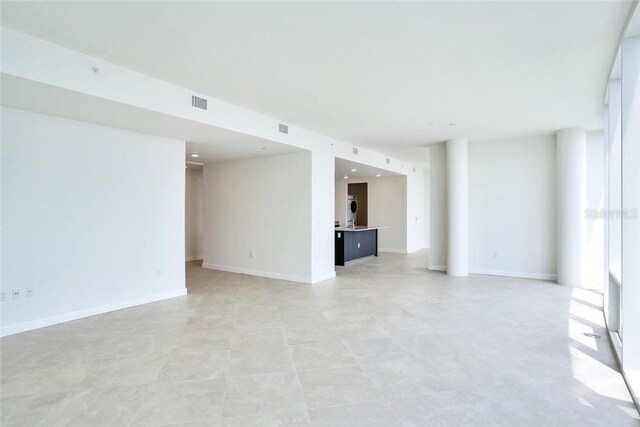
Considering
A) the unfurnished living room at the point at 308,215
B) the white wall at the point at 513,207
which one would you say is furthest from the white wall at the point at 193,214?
the white wall at the point at 513,207

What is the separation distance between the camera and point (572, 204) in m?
6.05

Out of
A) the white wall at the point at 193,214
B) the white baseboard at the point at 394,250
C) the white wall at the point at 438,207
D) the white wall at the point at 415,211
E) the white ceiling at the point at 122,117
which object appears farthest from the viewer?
the white wall at the point at 415,211

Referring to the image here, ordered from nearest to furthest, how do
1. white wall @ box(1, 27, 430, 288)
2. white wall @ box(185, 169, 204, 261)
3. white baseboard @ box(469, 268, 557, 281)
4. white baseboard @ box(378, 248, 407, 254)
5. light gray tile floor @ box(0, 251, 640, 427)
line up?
1. light gray tile floor @ box(0, 251, 640, 427)
2. white wall @ box(1, 27, 430, 288)
3. white baseboard @ box(469, 268, 557, 281)
4. white wall @ box(185, 169, 204, 261)
5. white baseboard @ box(378, 248, 407, 254)

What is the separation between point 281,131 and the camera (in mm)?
5582

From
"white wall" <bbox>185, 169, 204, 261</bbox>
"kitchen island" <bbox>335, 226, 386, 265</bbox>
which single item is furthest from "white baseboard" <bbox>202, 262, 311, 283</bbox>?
"kitchen island" <bbox>335, 226, 386, 265</bbox>

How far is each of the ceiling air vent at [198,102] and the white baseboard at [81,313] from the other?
115 inches

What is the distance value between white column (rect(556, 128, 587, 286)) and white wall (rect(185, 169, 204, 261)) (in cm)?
851

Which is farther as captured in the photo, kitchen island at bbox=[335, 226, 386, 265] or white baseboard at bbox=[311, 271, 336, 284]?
kitchen island at bbox=[335, 226, 386, 265]

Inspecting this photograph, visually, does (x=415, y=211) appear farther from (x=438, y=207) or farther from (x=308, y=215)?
(x=308, y=215)

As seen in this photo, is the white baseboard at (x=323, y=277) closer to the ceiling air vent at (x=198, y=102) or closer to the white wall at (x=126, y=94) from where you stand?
the white wall at (x=126, y=94)

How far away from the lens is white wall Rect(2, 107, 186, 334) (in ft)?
12.2

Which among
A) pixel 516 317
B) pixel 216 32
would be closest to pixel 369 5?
pixel 216 32

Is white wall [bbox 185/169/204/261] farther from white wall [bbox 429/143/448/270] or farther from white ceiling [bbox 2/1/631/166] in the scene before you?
white wall [bbox 429/143/448/270]

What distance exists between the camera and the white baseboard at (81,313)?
3.70 m
